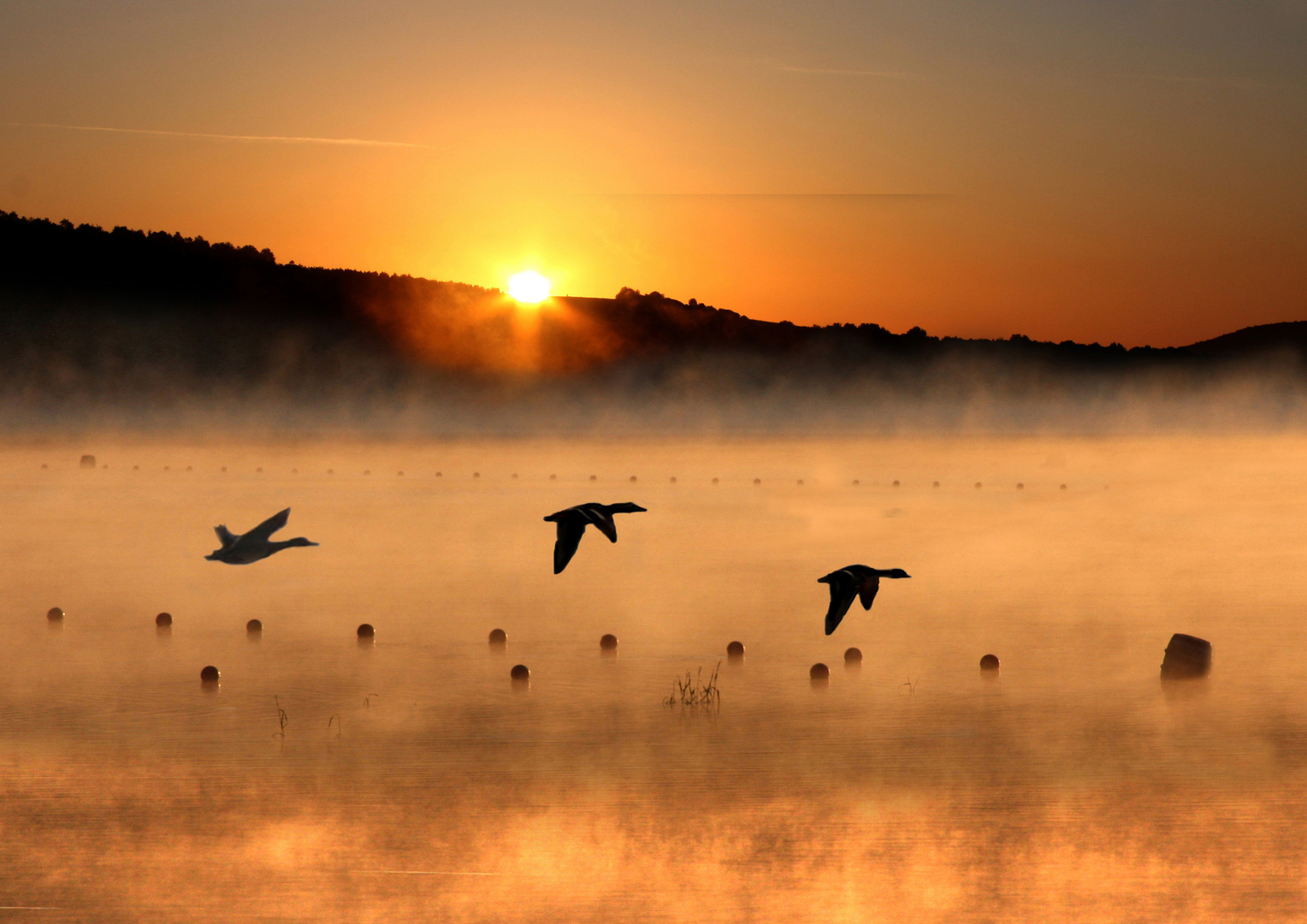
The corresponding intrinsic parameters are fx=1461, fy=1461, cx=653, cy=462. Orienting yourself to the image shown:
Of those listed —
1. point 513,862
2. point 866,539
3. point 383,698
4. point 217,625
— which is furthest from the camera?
point 866,539

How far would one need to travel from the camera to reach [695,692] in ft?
42.3

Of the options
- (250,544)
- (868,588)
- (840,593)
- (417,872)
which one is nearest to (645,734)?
(840,593)

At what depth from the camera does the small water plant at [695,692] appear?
493 inches

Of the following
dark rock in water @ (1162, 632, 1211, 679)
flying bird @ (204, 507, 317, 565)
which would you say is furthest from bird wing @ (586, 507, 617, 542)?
dark rock in water @ (1162, 632, 1211, 679)

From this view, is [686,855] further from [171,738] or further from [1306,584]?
[1306,584]

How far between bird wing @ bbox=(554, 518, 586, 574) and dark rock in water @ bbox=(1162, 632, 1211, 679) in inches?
224

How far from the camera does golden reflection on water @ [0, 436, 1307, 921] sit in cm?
805

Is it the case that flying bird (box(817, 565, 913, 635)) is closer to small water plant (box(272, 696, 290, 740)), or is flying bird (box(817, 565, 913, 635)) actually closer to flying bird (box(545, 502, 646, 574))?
flying bird (box(545, 502, 646, 574))

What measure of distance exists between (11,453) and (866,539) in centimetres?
3965

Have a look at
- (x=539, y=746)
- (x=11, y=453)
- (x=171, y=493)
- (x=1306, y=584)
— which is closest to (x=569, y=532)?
(x=539, y=746)

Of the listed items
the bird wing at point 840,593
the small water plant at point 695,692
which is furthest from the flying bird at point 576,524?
the bird wing at point 840,593

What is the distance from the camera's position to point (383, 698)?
12.6 m

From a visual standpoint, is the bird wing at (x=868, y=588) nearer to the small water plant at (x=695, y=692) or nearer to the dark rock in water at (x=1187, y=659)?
the small water plant at (x=695, y=692)

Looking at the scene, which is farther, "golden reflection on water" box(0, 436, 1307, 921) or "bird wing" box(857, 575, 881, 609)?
"bird wing" box(857, 575, 881, 609)
